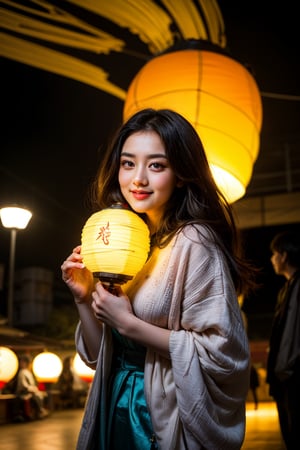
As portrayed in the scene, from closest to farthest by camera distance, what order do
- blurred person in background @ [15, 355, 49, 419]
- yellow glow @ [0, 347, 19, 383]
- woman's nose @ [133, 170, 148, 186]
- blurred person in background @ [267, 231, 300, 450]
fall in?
1. woman's nose @ [133, 170, 148, 186]
2. blurred person in background @ [267, 231, 300, 450]
3. yellow glow @ [0, 347, 19, 383]
4. blurred person in background @ [15, 355, 49, 419]

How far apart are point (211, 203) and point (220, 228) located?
0.12m

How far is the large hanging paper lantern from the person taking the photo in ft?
15.1

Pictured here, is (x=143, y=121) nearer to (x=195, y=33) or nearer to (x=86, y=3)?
(x=86, y=3)

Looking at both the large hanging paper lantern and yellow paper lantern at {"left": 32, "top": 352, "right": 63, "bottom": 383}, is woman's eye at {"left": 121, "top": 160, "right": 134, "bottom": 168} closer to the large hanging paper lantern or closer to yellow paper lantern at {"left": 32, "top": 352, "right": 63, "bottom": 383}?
the large hanging paper lantern

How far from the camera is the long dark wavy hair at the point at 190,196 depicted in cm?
214

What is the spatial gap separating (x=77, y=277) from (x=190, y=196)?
61 cm

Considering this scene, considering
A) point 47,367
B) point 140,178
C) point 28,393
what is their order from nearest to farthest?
point 140,178 → point 47,367 → point 28,393

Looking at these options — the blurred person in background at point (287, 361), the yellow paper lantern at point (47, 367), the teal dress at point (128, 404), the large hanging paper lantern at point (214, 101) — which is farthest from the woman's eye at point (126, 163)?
the yellow paper lantern at point (47, 367)

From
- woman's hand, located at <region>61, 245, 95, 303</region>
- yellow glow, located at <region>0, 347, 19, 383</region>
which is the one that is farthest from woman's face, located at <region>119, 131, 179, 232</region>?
yellow glow, located at <region>0, 347, 19, 383</region>

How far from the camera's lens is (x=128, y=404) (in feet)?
6.56

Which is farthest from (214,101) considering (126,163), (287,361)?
(126,163)

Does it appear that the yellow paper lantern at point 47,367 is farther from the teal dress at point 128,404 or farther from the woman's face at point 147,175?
→ the woman's face at point 147,175

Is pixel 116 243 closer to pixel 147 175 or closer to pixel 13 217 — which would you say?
pixel 147 175

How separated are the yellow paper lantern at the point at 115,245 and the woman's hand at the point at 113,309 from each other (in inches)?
3.0
